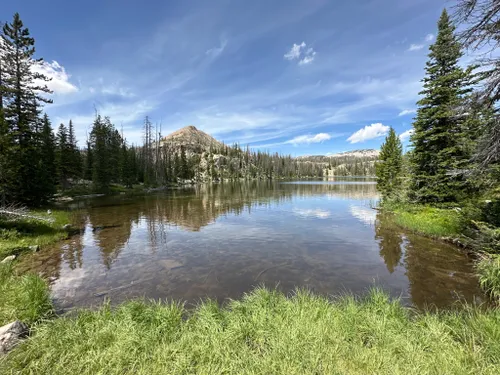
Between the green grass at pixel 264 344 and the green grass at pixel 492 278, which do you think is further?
the green grass at pixel 492 278

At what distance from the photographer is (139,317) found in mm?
5320

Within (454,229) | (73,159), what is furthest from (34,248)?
(73,159)

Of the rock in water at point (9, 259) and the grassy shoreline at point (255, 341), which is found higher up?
the grassy shoreline at point (255, 341)

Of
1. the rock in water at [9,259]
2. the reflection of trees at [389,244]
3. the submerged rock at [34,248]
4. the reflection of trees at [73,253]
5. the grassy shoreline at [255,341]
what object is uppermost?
the grassy shoreline at [255,341]

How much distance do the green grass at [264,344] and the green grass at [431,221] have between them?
11219 millimetres

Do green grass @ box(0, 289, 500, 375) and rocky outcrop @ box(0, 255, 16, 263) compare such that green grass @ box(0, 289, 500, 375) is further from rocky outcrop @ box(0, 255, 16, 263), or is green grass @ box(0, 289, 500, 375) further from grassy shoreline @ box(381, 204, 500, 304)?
rocky outcrop @ box(0, 255, 16, 263)

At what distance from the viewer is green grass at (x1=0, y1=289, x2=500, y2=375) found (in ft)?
12.1

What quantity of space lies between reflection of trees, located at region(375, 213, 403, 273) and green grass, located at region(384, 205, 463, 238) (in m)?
1.24

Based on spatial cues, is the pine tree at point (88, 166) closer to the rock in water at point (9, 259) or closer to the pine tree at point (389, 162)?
the rock in water at point (9, 259)

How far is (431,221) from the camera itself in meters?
15.3

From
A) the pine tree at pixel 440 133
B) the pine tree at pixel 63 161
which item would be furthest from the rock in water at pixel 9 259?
the pine tree at pixel 63 161

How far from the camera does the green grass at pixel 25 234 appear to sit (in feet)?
35.4

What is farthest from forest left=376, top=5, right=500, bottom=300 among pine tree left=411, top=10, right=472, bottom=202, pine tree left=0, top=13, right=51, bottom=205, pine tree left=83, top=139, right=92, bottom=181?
pine tree left=83, top=139, right=92, bottom=181

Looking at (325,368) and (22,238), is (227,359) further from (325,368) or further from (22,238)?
(22,238)
